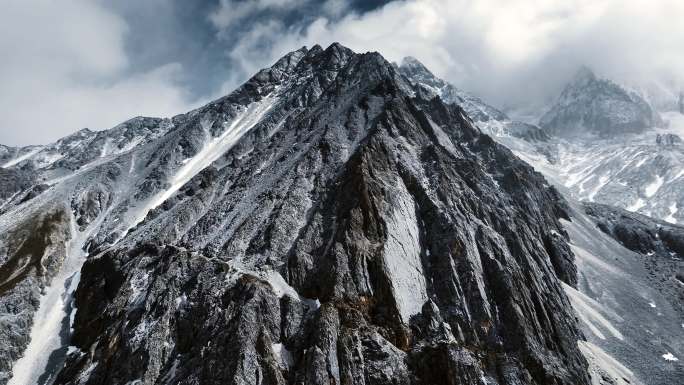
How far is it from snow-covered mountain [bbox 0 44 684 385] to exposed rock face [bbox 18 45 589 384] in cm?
32

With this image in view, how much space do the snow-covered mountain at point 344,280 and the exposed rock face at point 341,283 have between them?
1.06 ft

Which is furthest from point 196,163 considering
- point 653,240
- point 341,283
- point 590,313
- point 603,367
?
point 653,240

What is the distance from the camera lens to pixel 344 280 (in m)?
72.6

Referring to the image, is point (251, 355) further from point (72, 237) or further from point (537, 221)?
point (72, 237)

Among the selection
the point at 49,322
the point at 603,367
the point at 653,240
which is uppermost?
the point at 653,240

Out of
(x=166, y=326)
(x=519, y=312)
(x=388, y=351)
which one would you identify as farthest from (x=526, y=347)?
(x=166, y=326)

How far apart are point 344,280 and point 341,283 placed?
2.62 ft

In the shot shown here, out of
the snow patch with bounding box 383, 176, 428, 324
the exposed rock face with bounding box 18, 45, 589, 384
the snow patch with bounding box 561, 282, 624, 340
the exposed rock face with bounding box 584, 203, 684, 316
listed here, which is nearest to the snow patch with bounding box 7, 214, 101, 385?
the exposed rock face with bounding box 18, 45, 589, 384

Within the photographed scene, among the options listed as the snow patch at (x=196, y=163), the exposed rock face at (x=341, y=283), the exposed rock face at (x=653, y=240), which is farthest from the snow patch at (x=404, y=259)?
the snow patch at (x=196, y=163)

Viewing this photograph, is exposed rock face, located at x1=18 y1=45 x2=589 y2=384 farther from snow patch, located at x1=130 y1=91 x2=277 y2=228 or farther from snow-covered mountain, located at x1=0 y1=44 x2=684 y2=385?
snow patch, located at x1=130 y1=91 x2=277 y2=228

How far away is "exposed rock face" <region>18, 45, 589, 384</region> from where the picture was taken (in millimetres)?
61375

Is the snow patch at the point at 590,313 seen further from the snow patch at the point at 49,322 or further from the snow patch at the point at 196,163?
the snow patch at the point at 196,163

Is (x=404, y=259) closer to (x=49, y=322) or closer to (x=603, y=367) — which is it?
(x=603, y=367)

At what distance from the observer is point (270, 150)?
133 meters
